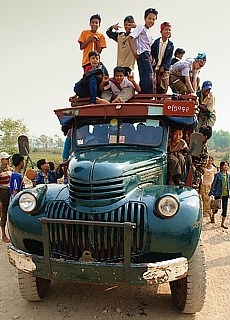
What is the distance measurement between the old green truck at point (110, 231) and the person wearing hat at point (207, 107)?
3.50 meters

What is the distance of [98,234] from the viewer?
341 centimetres

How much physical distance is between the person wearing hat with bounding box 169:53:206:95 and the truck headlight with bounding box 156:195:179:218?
149 inches

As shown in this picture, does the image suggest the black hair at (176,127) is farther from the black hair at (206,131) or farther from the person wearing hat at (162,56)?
the black hair at (206,131)

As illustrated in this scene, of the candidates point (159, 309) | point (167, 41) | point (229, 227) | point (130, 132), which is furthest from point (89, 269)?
point (229, 227)

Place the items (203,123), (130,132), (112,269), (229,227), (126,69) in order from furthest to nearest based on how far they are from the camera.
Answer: (229,227)
(203,123)
(126,69)
(130,132)
(112,269)

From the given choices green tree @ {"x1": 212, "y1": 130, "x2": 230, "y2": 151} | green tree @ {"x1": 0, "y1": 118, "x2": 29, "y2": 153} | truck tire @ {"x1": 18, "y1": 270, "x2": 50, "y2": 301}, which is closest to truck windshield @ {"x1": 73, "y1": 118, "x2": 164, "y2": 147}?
truck tire @ {"x1": 18, "y1": 270, "x2": 50, "y2": 301}

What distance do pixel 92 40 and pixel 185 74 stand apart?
194cm

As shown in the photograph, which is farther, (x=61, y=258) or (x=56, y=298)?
(x=56, y=298)

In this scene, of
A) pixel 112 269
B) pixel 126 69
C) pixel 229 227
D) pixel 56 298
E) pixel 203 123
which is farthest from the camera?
pixel 229 227

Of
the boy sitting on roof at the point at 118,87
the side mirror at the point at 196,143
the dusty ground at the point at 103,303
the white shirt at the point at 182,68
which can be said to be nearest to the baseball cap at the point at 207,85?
the white shirt at the point at 182,68

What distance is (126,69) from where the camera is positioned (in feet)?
20.6

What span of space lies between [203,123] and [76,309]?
15.5 ft

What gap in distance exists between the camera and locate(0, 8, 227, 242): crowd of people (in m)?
5.55

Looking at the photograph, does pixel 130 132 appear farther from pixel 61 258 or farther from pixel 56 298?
pixel 56 298
